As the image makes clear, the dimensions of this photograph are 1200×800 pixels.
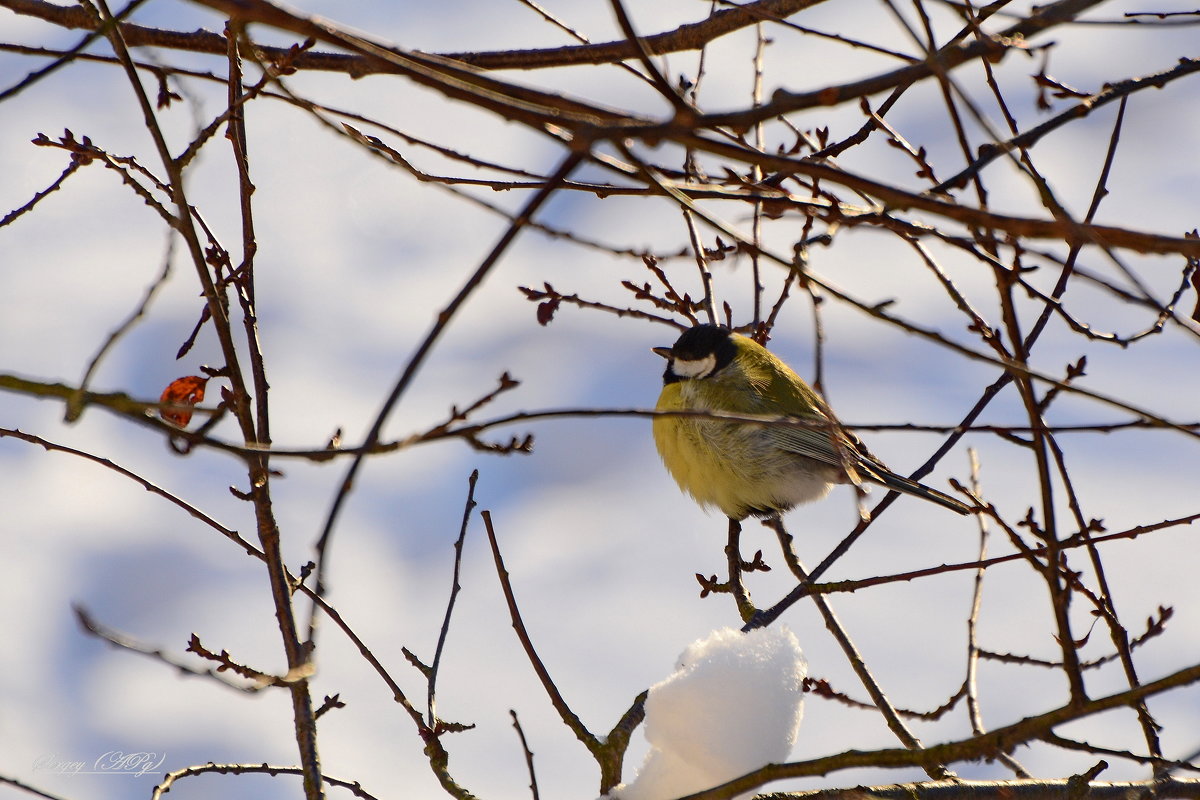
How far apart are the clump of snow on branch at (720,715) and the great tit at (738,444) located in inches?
75.7

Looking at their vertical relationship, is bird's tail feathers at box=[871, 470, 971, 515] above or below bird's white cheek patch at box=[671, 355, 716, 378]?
below

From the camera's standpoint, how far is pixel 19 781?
2.11m

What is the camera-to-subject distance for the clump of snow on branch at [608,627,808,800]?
2.16 m

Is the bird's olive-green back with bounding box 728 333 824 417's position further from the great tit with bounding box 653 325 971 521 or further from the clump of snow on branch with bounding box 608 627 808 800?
the clump of snow on branch with bounding box 608 627 808 800

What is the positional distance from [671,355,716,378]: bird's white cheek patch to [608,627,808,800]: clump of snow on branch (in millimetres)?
2448

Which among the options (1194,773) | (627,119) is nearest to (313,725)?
(627,119)

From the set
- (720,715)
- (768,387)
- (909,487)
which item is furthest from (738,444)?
Answer: (720,715)

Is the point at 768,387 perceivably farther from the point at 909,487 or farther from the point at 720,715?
the point at 720,715

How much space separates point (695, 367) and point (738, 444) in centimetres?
48

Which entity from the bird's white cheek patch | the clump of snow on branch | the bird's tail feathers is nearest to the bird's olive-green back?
the bird's white cheek patch

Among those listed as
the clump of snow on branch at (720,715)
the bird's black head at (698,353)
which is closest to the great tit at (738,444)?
the bird's black head at (698,353)

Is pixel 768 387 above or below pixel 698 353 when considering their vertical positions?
below

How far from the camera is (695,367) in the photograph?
4738 mm

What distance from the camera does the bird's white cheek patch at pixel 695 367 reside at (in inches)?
184
